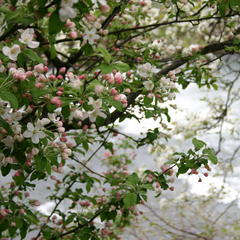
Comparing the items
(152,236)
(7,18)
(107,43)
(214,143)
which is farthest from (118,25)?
(214,143)

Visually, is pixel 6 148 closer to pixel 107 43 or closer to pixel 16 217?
pixel 16 217

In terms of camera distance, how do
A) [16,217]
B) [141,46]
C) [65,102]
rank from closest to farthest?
[65,102] → [16,217] → [141,46]

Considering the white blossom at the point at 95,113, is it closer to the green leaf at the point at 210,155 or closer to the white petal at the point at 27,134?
the white petal at the point at 27,134

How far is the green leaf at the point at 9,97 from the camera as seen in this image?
1.09m

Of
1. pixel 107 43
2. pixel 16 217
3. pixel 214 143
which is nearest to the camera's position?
pixel 16 217

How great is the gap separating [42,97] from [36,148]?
16 centimetres

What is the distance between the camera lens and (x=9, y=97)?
3.60ft

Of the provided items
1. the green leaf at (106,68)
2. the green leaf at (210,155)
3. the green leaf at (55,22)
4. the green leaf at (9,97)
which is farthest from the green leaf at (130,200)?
the green leaf at (55,22)

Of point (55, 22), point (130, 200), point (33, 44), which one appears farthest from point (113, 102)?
point (130, 200)

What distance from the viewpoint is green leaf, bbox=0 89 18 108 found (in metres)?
1.09

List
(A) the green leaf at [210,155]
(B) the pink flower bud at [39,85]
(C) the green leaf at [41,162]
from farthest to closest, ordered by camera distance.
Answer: (A) the green leaf at [210,155], (C) the green leaf at [41,162], (B) the pink flower bud at [39,85]

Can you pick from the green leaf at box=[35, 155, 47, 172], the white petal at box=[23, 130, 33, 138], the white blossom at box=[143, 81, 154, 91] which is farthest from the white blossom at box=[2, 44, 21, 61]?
the white blossom at box=[143, 81, 154, 91]

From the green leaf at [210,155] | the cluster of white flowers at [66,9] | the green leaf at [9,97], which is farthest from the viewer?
the green leaf at [210,155]

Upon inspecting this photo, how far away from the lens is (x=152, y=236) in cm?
394
